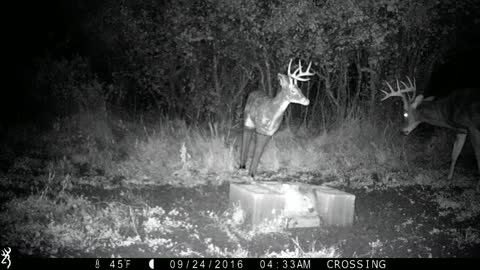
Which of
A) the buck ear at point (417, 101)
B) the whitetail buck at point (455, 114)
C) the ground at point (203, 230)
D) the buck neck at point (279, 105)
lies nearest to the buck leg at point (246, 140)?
the buck neck at point (279, 105)

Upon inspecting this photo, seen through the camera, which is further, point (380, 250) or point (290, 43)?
point (290, 43)

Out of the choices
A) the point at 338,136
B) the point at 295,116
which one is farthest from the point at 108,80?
the point at 338,136

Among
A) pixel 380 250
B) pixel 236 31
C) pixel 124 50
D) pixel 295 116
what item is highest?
pixel 236 31

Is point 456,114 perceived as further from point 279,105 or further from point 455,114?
point 279,105

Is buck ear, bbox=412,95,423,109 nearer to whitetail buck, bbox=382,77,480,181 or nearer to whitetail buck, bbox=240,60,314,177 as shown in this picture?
whitetail buck, bbox=382,77,480,181

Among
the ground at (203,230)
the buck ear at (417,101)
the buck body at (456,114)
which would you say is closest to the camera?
the ground at (203,230)

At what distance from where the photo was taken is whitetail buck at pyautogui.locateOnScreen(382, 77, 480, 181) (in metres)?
8.20

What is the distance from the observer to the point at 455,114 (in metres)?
8.59

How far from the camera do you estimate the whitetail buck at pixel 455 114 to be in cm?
820

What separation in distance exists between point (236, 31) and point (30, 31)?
868 cm

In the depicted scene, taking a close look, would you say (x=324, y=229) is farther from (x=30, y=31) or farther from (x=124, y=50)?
(x=30, y=31)

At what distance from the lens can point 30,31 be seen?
1450 centimetres

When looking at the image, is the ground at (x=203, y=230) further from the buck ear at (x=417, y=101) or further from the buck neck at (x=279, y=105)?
the buck ear at (x=417, y=101)

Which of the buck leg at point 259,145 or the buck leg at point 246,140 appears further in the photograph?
the buck leg at point 246,140
